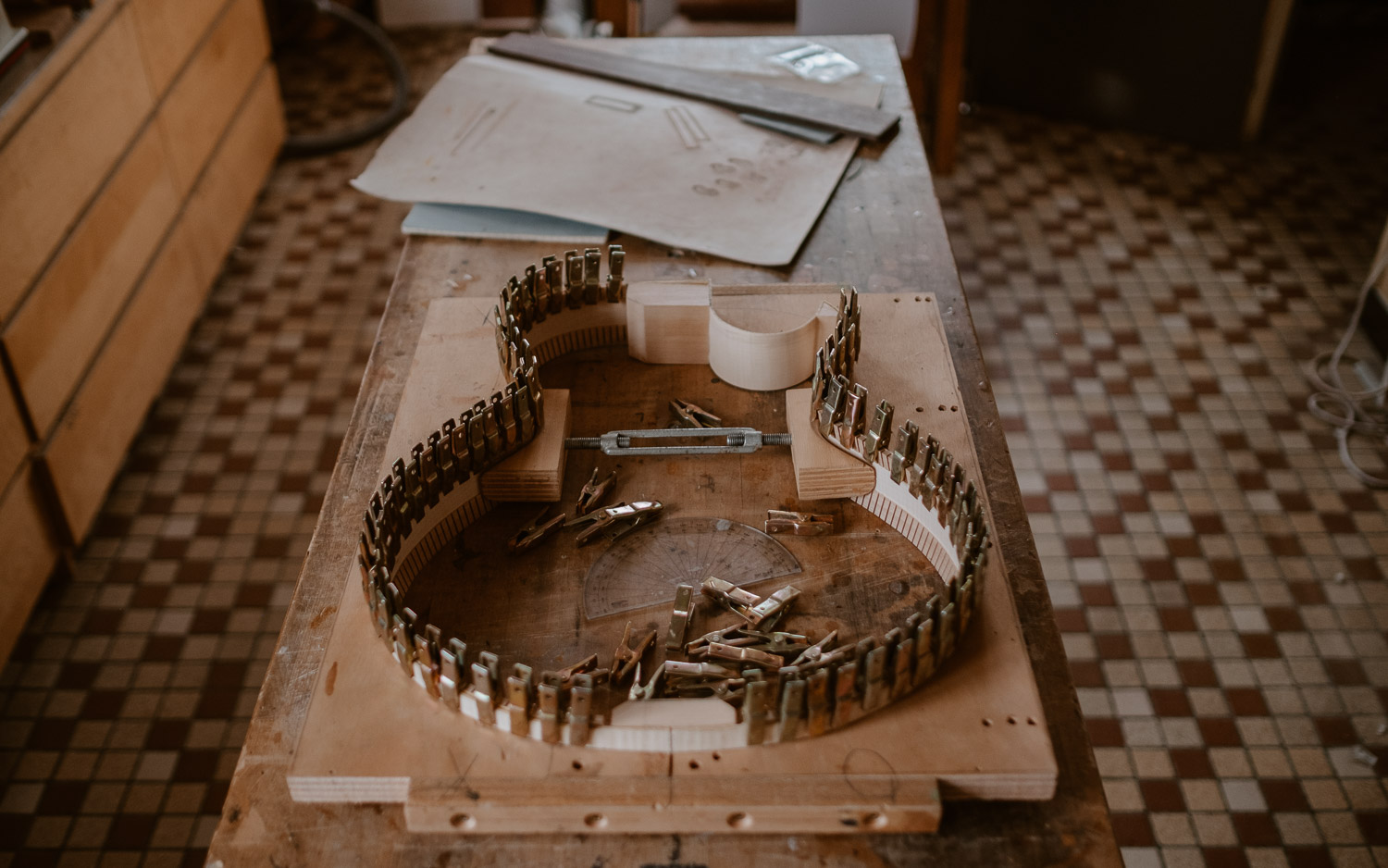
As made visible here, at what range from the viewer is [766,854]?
3.92ft

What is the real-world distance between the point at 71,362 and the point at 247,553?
597 mm

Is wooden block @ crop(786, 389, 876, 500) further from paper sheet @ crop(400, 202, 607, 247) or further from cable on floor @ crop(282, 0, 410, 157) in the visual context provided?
cable on floor @ crop(282, 0, 410, 157)

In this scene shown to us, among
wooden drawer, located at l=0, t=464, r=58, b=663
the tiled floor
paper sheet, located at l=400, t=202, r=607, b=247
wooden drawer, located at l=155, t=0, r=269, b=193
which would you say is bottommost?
the tiled floor

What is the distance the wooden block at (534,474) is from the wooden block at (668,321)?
10.9 inches

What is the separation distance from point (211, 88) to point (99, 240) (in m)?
0.91

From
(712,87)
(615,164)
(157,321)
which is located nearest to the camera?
(615,164)

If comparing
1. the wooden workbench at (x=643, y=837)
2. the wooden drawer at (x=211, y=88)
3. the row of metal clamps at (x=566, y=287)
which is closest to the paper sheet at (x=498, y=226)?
the wooden workbench at (x=643, y=837)

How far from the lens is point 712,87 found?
2592 mm

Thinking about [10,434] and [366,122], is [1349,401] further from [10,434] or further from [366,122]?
[366,122]

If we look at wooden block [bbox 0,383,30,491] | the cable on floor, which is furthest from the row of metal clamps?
the cable on floor

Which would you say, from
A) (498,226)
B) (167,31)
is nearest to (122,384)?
(167,31)

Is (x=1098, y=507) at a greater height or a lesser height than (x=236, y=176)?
lesser

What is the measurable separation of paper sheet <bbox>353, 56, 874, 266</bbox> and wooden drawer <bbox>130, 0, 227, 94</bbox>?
1006mm

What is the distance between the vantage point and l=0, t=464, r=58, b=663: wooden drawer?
240 centimetres
